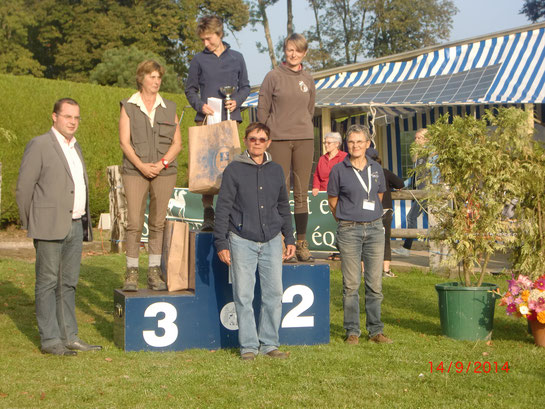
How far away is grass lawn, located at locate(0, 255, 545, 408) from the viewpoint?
5.10 metres

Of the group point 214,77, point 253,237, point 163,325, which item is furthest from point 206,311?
point 214,77

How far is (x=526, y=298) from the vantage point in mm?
6699

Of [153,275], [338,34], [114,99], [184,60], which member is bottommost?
[153,275]

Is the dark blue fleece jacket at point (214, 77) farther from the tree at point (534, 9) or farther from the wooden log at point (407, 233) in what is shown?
the tree at point (534, 9)

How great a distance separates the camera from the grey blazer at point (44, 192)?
6.25 metres

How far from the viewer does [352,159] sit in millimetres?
6949

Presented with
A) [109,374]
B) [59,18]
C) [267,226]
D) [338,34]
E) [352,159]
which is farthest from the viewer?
[338,34]

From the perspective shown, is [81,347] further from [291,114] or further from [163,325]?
[291,114]

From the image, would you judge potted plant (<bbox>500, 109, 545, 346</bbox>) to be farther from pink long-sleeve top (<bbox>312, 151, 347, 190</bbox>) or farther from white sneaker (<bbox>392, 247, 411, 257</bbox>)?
white sneaker (<bbox>392, 247, 411, 257</bbox>)

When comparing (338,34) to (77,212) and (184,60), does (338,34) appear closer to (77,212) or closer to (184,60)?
(184,60)

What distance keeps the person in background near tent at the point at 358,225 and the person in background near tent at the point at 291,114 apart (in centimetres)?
44

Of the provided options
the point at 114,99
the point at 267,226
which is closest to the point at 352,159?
the point at 267,226

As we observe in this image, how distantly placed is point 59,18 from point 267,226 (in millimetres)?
32005

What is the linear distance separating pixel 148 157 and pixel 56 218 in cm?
104
